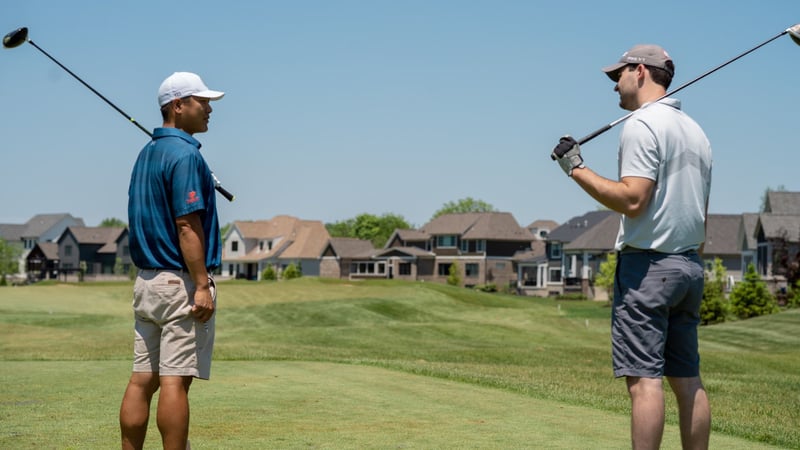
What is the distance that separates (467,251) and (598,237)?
16.8m

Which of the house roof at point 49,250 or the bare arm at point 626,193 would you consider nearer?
the bare arm at point 626,193

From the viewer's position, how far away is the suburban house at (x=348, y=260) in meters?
106

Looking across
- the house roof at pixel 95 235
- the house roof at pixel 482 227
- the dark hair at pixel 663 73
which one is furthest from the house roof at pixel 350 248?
the dark hair at pixel 663 73

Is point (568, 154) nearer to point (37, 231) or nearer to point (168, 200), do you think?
point (168, 200)

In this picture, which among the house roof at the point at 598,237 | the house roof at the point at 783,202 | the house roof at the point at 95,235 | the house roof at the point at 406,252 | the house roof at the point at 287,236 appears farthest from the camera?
the house roof at the point at 95,235

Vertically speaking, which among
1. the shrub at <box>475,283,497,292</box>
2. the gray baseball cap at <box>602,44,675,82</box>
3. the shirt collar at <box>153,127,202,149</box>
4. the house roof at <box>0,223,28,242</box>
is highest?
the house roof at <box>0,223,28,242</box>

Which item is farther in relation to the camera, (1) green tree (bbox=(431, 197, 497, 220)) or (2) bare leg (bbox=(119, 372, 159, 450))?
(1) green tree (bbox=(431, 197, 497, 220))

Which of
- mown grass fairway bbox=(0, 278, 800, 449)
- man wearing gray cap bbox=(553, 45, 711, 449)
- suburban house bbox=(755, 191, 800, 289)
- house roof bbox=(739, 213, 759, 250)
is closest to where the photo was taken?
man wearing gray cap bbox=(553, 45, 711, 449)

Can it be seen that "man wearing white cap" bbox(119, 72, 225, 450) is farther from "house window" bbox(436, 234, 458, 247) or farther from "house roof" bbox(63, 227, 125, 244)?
"house roof" bbox(63, 227, 125, 244)

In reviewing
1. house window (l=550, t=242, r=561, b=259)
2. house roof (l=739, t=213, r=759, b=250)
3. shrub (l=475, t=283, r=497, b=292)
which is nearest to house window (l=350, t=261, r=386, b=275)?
shrub (l=475, t=283, r=497, b=292)

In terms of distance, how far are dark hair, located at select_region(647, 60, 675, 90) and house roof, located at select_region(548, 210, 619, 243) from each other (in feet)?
284

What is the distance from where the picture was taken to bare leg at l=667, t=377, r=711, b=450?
19.4 ft

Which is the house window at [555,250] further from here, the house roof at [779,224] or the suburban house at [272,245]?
the house roof at [779,224]

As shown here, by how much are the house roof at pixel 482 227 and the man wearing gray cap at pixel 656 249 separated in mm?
92331
